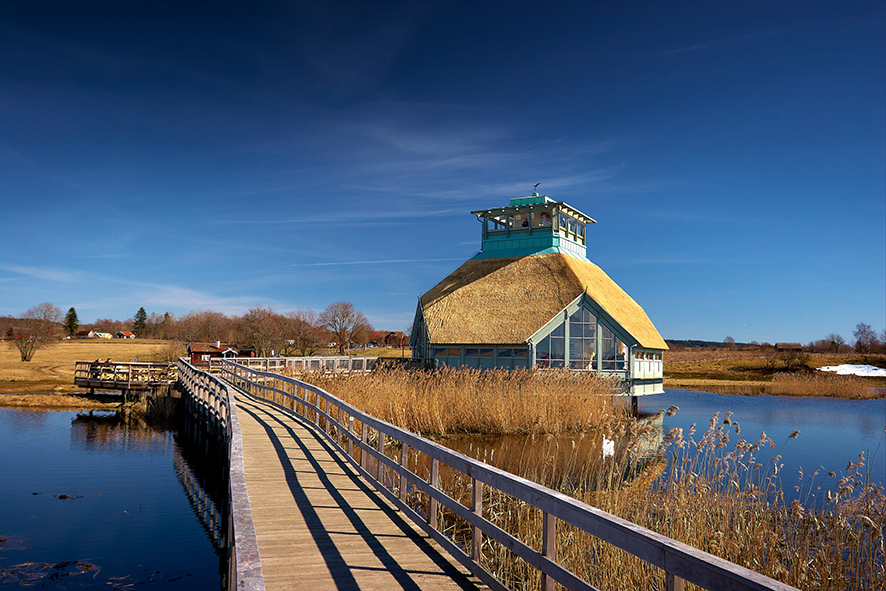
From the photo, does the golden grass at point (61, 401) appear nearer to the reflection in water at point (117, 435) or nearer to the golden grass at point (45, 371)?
the reflection in water at point (117, 435)

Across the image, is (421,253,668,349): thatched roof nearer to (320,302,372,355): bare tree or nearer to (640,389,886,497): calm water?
(640,389,886,497): calm water

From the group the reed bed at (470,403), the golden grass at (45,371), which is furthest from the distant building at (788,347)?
the golden grass at (45,371)

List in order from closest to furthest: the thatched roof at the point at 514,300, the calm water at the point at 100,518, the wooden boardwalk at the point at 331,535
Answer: the wooden boardwalk at the point at 331,535 → the calm water at the point at 100,518 → the thatched roof at the point at 514,300

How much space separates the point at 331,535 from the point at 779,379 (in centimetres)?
5409

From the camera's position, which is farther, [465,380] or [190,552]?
[465,380]

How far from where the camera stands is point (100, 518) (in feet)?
44.6

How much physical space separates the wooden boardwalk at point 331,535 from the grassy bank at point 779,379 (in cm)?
4102

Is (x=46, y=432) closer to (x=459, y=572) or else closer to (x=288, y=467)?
(x=288, y=467)

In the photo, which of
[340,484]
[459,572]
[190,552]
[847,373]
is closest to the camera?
[459,572]

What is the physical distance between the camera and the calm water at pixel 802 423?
17.2 meters

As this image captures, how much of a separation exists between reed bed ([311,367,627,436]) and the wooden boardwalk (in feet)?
22.7

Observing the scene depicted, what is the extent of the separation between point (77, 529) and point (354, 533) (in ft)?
30.2

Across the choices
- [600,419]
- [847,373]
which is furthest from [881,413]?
[847,373]

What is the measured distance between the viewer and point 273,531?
22.1ft
